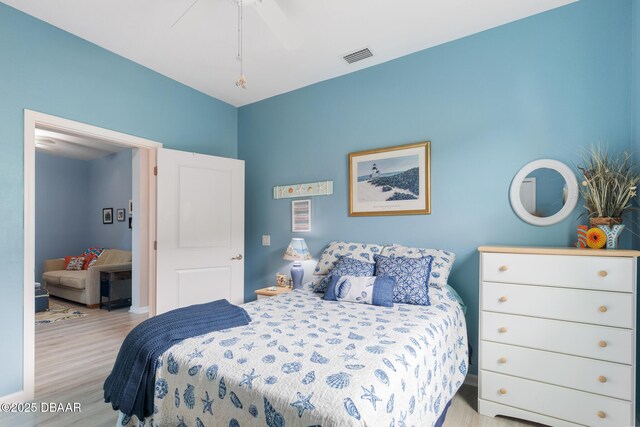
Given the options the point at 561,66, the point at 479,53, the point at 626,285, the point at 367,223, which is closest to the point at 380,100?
the point at 479,53

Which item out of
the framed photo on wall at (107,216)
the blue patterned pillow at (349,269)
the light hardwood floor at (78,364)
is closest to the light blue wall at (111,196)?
the framed photo on wall at (107,216)

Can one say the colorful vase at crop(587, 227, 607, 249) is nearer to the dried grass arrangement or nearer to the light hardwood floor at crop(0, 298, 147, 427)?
the dried grass arrangement

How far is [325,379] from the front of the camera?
1.15 m

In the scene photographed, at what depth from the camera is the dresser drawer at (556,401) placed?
175 centimetres

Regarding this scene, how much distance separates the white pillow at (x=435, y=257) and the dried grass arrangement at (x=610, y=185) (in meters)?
0.92

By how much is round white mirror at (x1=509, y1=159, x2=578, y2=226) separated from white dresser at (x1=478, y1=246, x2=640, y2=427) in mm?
451

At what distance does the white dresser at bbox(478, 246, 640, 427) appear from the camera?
5.73ft

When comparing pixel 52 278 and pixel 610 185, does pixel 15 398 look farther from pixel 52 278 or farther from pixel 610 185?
pixel 610 185

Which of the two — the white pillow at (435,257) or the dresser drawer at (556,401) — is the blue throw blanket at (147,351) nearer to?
the white pillow at (435,257)

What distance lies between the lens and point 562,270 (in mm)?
1890

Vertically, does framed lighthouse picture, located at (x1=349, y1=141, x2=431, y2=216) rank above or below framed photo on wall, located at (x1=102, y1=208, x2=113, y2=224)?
above

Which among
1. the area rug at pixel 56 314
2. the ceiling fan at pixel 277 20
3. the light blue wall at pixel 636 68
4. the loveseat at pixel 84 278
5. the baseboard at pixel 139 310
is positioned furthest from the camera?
the loveseat at pixel 84 278

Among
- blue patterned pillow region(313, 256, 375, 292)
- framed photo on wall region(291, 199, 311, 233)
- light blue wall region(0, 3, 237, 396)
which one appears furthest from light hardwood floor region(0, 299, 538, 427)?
framed photo on wall region(291, 199, 311, 233)

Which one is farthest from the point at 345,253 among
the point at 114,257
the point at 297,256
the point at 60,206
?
the point at 60,206
